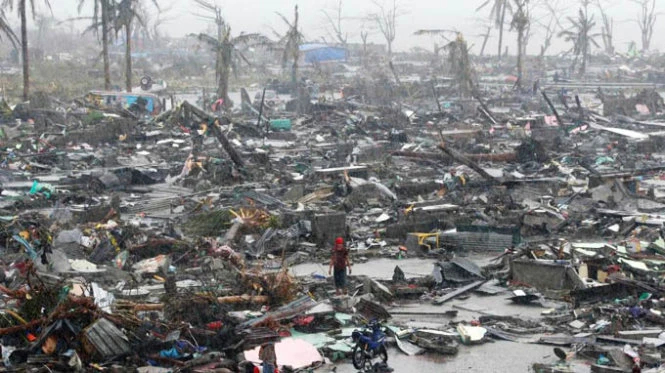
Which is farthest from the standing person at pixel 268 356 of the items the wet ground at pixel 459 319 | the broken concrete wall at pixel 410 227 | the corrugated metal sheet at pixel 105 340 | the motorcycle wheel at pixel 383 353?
the broken concrete wall at pixel 410 227

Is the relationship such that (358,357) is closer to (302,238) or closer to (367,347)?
(367,347)

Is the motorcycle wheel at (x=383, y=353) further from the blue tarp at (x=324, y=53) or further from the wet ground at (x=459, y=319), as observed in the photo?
the blue tarp at (x=324, y=53)

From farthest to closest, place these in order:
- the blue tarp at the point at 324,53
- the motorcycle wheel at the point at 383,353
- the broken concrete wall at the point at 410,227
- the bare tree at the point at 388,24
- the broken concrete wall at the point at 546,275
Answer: the bare tree at the point at 388,24 → the blue tarp at the point at 324,53 → the broken concrete wall at the point at 410,227 → the broken concrete wall at the point at 546,275 → the motorcycle wheel at the point at 383,353

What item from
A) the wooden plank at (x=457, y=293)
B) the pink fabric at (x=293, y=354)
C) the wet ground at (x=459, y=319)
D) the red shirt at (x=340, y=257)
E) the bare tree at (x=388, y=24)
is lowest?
the wet ground at (x=459, y=319)

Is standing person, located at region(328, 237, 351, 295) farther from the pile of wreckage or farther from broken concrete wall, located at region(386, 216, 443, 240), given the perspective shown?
broken concrete wall, located at region(386, 216, 443, 240)

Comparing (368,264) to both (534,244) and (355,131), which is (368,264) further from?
(355,131)

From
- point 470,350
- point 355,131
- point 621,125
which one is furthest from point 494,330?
point 621,125
